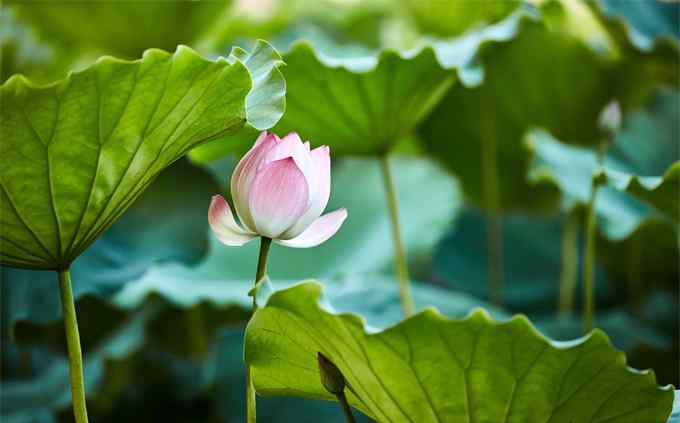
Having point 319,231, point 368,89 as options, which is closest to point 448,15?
point 368,89

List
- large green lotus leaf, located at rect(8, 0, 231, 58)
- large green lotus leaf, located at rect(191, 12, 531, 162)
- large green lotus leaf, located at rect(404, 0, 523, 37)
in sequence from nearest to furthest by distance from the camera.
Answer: large green lotus leaf, located at rect(191, 12, 531, 162) → large green lotus leaf, located at rect(404, 0, 523, 37) → large green lotus leaf, located at rect(8, 0, 231, 58)

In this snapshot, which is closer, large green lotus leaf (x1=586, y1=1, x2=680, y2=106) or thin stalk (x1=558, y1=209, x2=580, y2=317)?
large green lotus leaf (x1=586, y1=1, x2=680, y2=106)

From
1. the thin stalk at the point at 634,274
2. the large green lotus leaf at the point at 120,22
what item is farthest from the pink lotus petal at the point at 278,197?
the large green lotus leaf at the point at 120,22

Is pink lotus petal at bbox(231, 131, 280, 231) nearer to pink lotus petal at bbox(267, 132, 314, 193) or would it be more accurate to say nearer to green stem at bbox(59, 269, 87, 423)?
pink lotus petal at bbox(267, 132, 314, 193)

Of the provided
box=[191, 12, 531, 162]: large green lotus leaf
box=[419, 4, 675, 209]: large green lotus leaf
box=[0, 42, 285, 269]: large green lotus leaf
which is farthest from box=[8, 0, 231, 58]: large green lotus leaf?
box=[0, 42, 285, 269]: large green lotus leaf

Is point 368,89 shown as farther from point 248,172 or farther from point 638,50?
point 638,50

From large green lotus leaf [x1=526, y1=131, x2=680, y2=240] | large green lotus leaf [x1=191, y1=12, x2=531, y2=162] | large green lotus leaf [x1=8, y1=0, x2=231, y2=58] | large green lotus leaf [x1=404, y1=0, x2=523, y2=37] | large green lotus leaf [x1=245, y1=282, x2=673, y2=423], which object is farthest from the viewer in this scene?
large green lotus leaf [x1=8, y1=0, x2=231, y2=58]

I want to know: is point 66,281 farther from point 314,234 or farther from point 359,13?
point 359,13
